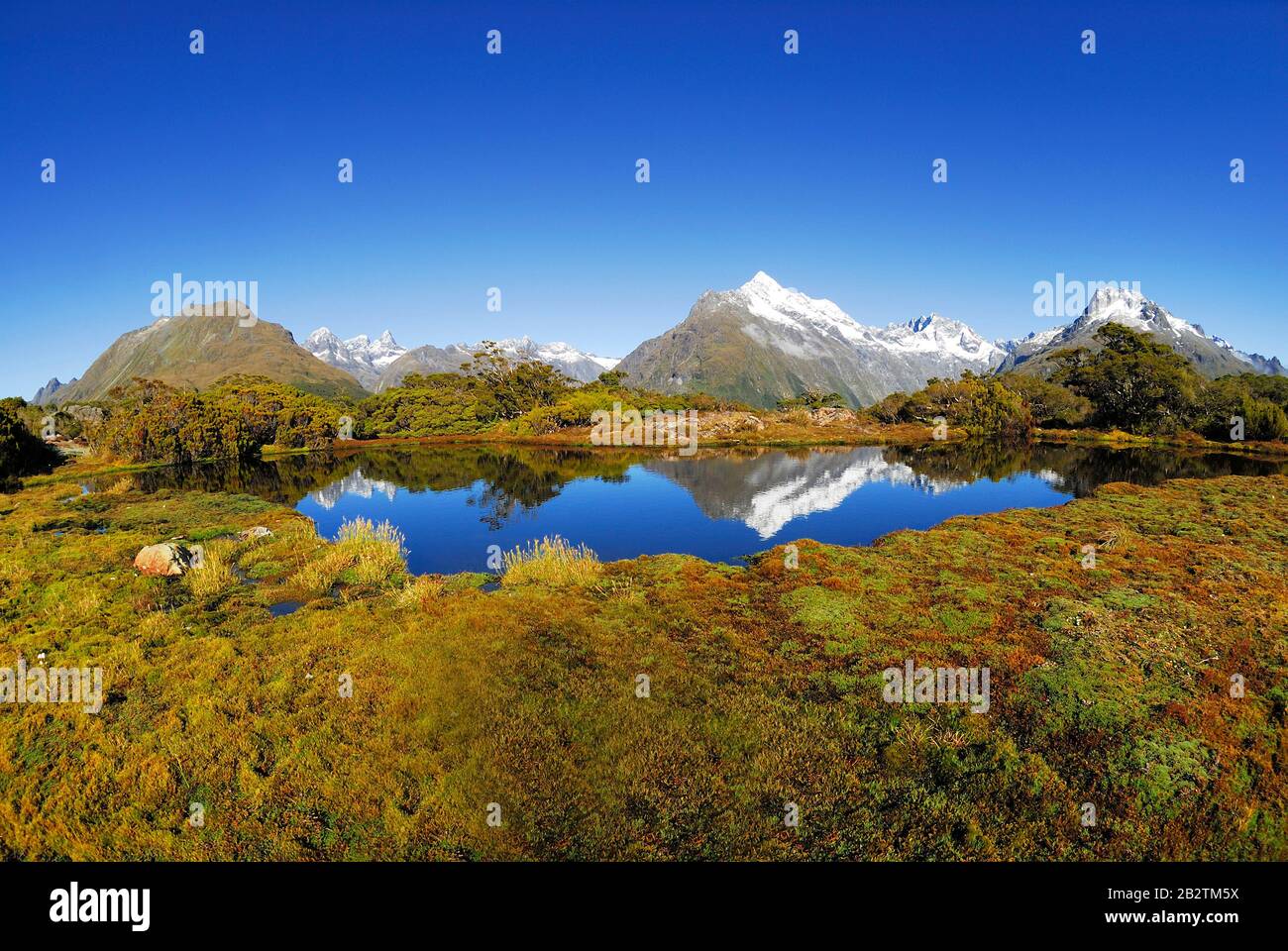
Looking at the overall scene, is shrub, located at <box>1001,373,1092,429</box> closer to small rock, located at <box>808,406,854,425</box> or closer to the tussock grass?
small rock, located at <box>808,406,854,425</box>

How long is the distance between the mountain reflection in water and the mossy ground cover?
1039cm

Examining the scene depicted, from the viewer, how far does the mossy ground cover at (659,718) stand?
31.1ft

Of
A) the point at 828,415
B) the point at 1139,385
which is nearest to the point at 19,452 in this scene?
the point at 828,415

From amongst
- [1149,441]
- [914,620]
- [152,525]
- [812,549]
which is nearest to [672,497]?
[812,549]

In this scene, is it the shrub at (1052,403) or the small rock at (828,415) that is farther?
the small rock at (828,415)

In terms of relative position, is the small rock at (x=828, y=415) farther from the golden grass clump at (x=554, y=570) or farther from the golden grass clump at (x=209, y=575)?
the golden grass clump at (x=209, y=575)

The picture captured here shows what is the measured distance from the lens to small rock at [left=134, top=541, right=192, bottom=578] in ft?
80.7

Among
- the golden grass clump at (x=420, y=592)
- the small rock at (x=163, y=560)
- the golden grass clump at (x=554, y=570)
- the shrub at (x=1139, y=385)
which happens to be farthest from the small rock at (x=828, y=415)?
the small rock at (x=163, y=560)

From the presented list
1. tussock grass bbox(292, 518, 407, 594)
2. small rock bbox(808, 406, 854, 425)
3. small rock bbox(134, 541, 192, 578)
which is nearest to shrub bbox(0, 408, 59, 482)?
small rock bbox(134, 541, 192, 578)

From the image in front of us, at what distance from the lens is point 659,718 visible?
12.8 m

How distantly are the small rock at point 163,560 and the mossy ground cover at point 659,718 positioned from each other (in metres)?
0.94
